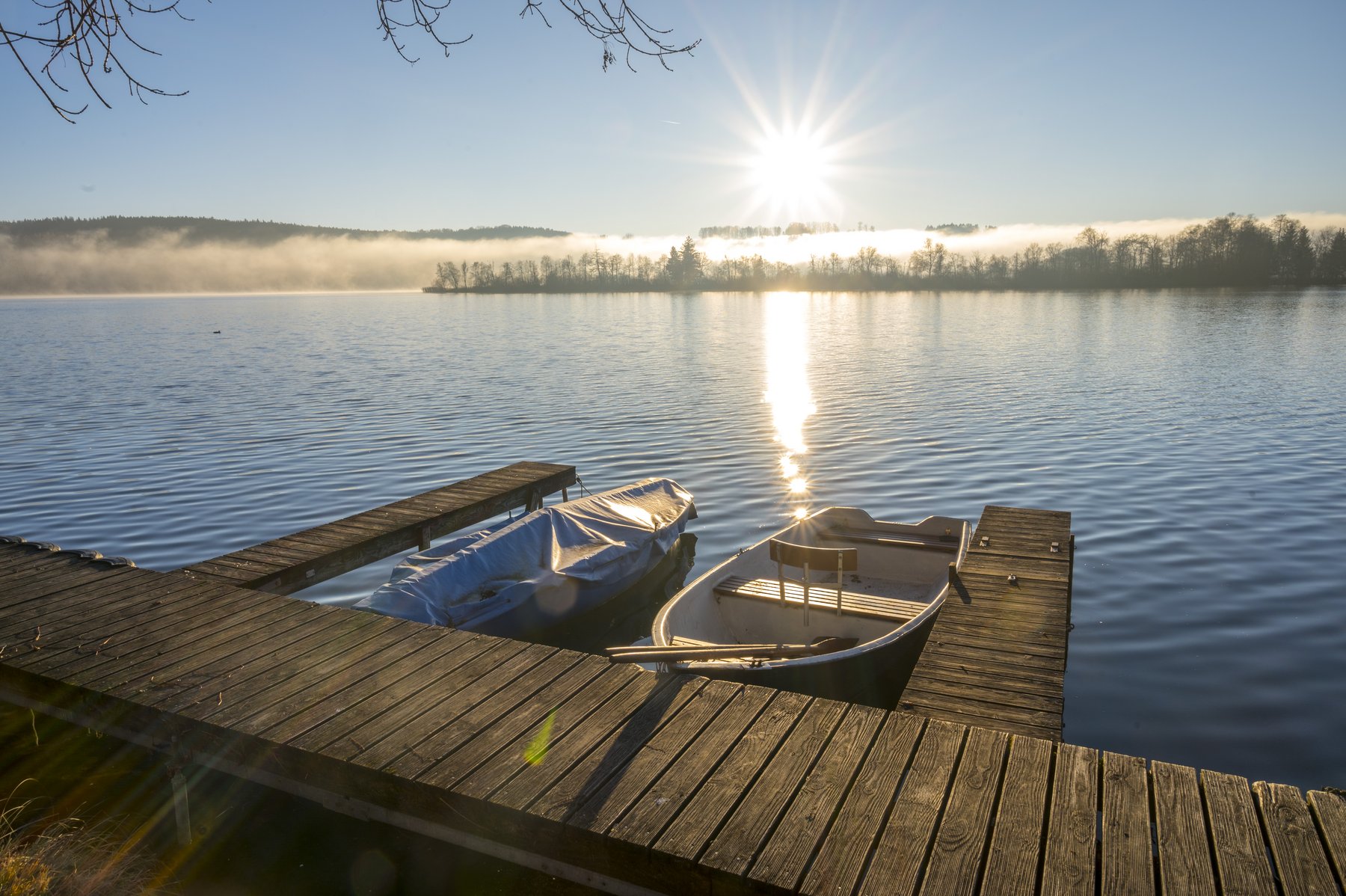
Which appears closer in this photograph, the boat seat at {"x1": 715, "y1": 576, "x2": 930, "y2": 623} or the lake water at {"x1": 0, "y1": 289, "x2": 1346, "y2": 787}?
the boat seat at {"x1": 715, "y1": 576, "x2": 930, "y2": 623}

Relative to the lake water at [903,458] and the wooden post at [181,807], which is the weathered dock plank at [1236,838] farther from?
the wooden post at [181,807]

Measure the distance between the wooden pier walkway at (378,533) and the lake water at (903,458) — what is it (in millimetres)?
1123

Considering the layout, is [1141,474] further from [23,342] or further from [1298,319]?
[23,342]

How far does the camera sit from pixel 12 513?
56.1ft

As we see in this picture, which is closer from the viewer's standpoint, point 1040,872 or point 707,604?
point 1040,872

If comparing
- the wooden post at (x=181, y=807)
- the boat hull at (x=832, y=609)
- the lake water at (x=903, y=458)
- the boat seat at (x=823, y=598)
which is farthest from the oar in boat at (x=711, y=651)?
the wooden post at (x=181, y=807)

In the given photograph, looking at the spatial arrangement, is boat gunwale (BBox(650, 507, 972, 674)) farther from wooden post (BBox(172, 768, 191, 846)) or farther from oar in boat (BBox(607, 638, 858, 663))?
wooden post (BBox(172, 768, 191, 846))

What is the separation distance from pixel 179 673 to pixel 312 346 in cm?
6008

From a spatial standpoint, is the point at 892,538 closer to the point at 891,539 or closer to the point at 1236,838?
the point at 891,539

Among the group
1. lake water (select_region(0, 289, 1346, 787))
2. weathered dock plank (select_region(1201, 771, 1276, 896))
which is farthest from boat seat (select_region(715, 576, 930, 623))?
weathered dock plank (select_region(1201, 771, 1276, 896))

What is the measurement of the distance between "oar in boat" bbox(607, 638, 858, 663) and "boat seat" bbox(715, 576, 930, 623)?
830 millimetres

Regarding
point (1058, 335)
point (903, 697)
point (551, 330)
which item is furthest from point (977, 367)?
point (551, 330)

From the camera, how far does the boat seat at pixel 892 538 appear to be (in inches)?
471

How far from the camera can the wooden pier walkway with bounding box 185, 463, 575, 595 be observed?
35.3 ft
